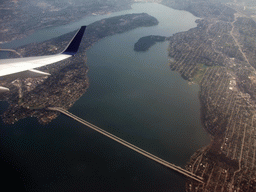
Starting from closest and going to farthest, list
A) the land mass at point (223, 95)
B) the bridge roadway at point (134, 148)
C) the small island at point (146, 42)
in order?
the bridge roadway at point (134, 148) → the land mass at point (223, 95) → the small island at point (146, 42)

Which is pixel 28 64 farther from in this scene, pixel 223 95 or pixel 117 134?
pixel 223 95

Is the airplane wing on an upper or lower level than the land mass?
upper

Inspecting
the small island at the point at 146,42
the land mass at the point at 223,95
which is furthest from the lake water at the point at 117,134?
the small island at the point at 146,42

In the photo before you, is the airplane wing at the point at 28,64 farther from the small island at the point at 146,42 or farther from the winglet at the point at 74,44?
the small island at the point at 146,42

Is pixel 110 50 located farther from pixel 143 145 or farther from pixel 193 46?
Result: pixel 143 145

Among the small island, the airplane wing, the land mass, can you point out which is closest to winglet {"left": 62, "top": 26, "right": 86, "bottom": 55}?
the airplane wing

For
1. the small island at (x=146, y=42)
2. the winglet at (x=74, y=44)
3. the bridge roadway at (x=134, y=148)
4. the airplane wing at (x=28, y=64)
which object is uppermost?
the winglet at (x=74, y=44)

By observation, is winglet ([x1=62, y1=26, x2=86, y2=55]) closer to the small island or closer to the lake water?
the lake water

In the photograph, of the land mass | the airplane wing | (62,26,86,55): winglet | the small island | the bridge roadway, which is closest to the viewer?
the airplane wing

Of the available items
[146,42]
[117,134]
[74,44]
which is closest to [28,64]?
[74,44]
